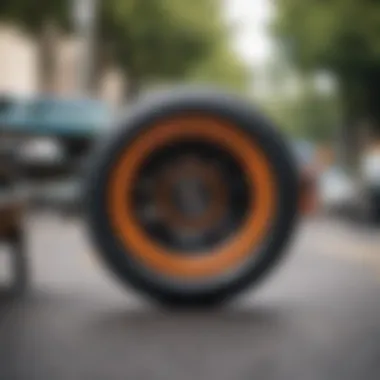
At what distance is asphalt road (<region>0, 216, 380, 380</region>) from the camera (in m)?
4.32

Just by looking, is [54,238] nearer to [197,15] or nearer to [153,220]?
[153,220]

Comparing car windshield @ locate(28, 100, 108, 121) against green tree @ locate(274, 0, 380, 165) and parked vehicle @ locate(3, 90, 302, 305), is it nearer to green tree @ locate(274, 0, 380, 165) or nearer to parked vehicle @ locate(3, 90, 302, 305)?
parked vehicle @ locate(3, 90, 302, 305)

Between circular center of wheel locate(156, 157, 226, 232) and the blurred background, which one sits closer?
the blurred background

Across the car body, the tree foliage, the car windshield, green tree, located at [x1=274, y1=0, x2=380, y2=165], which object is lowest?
Result: the car body

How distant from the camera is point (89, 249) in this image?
10.7 meters

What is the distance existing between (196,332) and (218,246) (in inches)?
39.7

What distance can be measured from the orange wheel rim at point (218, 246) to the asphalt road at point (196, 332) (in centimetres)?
22

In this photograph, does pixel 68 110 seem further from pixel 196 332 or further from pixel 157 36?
pixel 157 36

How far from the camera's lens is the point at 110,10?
41.2 metres

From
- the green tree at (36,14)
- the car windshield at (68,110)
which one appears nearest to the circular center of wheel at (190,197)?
the car windshield at (68,110)

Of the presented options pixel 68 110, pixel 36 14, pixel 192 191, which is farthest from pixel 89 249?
pixel 36 14

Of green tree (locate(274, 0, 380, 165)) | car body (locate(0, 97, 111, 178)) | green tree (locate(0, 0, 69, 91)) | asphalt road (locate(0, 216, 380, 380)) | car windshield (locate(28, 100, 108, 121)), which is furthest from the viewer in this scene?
green tree (locate(274, 0, 380, 165))

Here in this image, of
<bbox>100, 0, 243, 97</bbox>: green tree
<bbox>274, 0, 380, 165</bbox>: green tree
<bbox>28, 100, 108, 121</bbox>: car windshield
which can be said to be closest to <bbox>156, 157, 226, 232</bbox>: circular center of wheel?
<bbox>28, 100, 108, 121</bbox>: car windshield

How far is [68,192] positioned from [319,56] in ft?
65.0
